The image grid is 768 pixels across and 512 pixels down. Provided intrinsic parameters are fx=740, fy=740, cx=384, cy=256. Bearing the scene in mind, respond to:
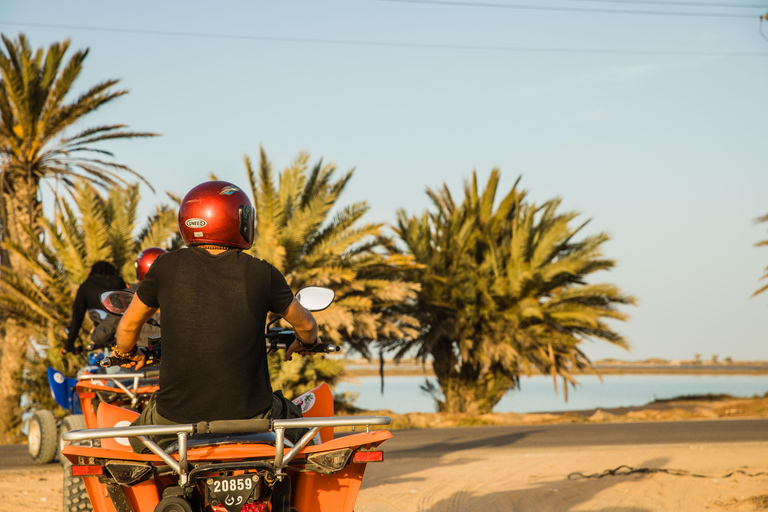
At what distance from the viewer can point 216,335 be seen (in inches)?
113

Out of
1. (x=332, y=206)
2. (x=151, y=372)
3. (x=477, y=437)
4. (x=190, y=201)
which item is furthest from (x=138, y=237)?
(x=190, y=201)

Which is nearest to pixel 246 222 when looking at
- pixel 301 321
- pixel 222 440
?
pixel 301 321

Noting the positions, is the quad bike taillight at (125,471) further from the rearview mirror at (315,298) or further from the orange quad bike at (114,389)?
the orange quad bike at (114,389)

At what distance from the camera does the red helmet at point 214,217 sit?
123 inches

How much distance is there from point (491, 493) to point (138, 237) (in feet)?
39.7

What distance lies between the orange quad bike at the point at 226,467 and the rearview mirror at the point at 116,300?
967mm

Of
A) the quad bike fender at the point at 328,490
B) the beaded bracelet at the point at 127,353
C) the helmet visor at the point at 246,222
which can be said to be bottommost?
the quad bike fender at the point at 328,490

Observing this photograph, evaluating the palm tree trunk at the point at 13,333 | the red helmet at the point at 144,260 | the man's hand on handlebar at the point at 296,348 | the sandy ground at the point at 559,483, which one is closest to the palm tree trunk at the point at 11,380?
the palm tree trunk at the point at 13,333

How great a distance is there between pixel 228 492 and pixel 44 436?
7175mm

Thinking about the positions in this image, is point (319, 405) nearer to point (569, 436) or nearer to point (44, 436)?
point (44, 436)

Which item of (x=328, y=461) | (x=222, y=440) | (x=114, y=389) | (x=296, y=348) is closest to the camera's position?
(x=222, y=440)

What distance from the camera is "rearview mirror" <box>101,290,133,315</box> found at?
4098 mm

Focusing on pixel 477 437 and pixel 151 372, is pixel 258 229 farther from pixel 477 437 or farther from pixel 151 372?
pixel 151 372

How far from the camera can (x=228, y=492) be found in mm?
2793
